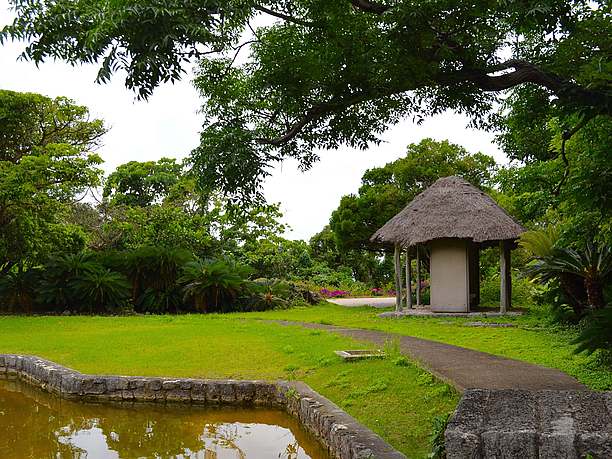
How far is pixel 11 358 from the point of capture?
10016 mm

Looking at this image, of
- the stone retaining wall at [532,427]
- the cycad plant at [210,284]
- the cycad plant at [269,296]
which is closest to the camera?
the stone retaining wall at [532,427]

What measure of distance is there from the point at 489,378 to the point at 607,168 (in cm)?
240

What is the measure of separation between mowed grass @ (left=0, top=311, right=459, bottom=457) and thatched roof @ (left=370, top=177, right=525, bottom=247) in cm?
456

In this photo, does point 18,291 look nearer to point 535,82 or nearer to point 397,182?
point 397,182

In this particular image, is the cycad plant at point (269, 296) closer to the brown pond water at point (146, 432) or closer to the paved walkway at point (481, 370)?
the paved walkway at point (481, 370)

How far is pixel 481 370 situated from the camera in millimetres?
7086

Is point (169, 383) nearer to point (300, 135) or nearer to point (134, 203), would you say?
point (300, 135)

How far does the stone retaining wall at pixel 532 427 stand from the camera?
3.54 metres

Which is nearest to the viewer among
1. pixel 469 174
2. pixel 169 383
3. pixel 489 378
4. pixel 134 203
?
pixel 489 378

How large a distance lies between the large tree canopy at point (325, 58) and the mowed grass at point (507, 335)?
2.85m

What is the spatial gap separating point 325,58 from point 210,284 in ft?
46.9

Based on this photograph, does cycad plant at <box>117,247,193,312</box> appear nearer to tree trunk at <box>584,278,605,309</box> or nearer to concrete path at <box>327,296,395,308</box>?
concrete path at <box>327,296,395,308</box>

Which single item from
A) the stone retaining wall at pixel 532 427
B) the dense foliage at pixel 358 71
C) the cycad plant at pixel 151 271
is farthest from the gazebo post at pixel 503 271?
the stone retaining wall at pixel 532 427

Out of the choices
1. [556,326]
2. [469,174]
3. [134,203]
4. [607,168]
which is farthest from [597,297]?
[134,203]
